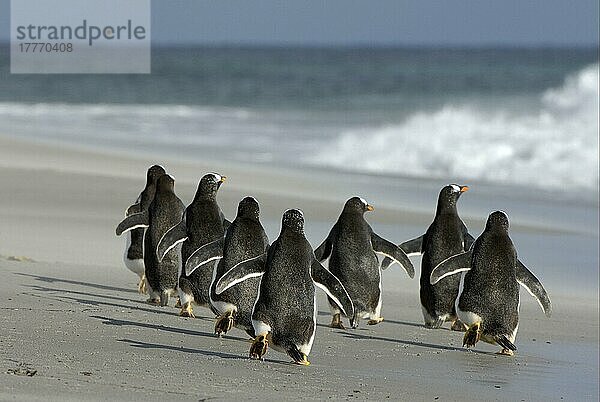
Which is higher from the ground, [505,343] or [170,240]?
[170,240]

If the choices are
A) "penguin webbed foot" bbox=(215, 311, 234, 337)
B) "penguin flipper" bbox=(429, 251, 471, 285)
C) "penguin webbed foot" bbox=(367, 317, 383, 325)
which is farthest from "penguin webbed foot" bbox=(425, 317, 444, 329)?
"penguin webbed foot" bbox=(215, 311, 234, 337)

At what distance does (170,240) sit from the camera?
8.86 m

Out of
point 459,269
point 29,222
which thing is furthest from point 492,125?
point 459,269

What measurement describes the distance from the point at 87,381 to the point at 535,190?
14236 millimetres

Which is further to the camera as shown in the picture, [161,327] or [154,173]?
[154,173]

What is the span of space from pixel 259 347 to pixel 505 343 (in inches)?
67.7

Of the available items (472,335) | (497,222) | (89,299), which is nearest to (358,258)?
(497,222)

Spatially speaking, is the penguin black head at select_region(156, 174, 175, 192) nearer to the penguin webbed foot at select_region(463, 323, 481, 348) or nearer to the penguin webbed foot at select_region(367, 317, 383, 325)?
the penguin webbed foot at select_region(367, 317, 383, 325)

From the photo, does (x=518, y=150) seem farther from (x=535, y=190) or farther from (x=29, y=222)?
(x=29, y=222)

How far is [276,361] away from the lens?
731 centimetres

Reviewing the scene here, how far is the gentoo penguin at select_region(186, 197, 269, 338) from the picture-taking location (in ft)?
25.7

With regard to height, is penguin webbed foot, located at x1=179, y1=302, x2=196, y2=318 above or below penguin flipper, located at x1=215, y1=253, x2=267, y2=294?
below

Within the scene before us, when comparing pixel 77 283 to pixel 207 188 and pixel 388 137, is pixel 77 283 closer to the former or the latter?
pixel 207 188

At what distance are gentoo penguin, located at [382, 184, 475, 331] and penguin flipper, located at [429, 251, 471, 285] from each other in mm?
648
